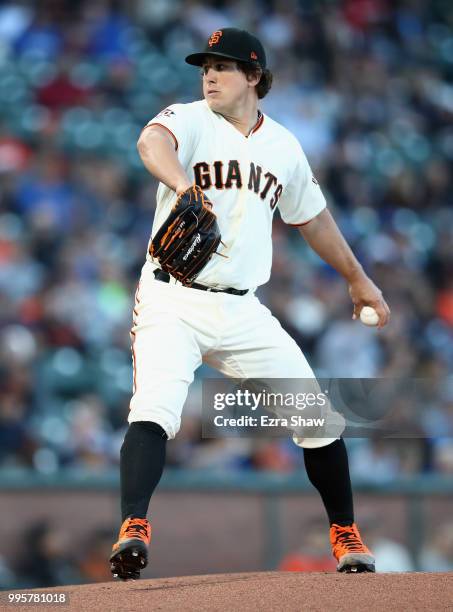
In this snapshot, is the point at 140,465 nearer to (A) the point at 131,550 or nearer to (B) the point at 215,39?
(A) the point at 131,550

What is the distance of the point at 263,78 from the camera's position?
3.96m

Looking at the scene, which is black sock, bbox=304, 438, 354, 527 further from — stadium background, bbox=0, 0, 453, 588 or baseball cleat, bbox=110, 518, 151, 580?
stadium background, bbox=0, 0, 453, 588

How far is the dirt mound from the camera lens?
3223 mm

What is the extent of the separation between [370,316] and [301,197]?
1.70 feet

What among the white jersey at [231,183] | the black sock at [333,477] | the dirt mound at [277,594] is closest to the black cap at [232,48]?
the white jersey at [231,183]

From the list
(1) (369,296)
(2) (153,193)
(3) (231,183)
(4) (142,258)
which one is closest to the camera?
(3) (231,183)

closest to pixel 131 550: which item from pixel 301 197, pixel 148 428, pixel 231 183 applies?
pixel 148 428

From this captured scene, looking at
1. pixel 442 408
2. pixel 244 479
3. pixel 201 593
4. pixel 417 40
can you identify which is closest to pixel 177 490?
pixel 244 479

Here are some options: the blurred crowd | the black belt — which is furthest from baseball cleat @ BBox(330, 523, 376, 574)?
the blurred crowd

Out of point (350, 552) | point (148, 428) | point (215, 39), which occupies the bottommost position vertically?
point (350, 552)

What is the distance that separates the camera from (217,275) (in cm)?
371

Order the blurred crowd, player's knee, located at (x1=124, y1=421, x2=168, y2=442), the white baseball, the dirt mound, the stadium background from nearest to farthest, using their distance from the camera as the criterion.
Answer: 1. the dirt mound
2. player's knee, located at (x1=124, y1=421, x2=168, y2=442)
3. the white baseball
4. the stadium background
5. the blurred crowd

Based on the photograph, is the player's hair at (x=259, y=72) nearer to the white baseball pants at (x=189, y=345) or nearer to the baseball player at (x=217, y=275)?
the baseball player at (x=217, y=275)

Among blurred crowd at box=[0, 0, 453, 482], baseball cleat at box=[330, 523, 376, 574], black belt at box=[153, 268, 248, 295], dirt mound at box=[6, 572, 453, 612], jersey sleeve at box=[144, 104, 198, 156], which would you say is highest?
blurred crowd at box=[0, 0, 453, 482]
